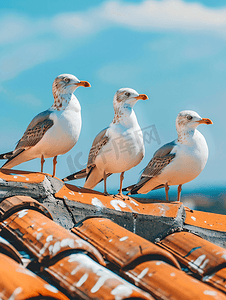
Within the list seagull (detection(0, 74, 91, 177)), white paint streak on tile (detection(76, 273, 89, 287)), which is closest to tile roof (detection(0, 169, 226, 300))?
white paint streak on tile (detection(76, 273, 89, 287))

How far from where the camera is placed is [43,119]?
15.7 ft

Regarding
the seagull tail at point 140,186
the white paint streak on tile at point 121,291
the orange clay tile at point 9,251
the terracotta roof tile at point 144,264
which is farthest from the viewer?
the seagull tail at point 140,186

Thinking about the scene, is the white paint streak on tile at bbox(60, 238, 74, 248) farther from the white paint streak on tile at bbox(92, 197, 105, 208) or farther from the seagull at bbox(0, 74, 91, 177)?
the seagull at bbox(0, 74, 91, 177)

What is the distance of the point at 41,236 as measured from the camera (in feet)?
8.06

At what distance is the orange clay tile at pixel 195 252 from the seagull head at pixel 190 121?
2.33 metres

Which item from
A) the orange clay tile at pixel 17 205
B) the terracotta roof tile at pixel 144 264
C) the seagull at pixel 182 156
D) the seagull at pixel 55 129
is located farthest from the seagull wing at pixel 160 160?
the orange clay tile at pixel 17 205

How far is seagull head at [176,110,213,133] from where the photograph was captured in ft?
17.3

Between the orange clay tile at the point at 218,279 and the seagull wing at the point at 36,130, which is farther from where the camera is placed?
the seagull wing at the point at 36,130

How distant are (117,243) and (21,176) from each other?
130 centimetres

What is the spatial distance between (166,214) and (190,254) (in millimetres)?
797

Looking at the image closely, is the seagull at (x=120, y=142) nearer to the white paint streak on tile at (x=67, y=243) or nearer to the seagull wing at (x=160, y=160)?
the seagull wing at (x=160, y=160)

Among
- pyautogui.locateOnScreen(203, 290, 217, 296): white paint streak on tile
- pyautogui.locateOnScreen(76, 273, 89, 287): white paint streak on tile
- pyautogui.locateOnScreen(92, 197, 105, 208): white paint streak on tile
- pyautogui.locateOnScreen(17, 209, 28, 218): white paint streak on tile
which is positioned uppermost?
pyautogui.locateOnScreen(92, 197, 105, 208): white paint streak on tile

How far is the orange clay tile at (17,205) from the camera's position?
2830 millimetres

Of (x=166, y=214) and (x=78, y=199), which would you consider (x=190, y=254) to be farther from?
(x=78, y=199)
